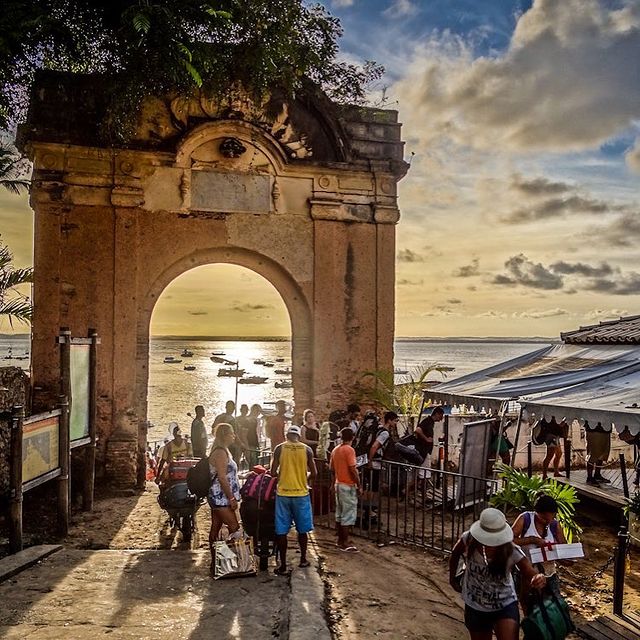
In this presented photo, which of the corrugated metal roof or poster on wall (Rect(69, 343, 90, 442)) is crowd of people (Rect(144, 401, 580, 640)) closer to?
poster on wall (Rect(69, 343, 90, 442))

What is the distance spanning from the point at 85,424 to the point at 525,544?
22.7 ft

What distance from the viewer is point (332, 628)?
18.6 feet

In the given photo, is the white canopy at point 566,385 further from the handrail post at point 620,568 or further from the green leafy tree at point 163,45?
the green leafy tree at point 163,45

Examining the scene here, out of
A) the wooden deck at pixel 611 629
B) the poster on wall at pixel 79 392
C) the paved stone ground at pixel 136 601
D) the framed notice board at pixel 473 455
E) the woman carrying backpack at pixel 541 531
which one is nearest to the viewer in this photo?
the paved stone ground at pixel 136 601

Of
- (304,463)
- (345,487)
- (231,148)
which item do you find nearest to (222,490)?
(304,463)

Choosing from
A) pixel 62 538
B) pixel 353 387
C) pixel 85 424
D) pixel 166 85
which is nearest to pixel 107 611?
pixel 62 538

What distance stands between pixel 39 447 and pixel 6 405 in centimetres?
123

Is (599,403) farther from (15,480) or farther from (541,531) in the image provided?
(15,480)

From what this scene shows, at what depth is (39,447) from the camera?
8.06 metres

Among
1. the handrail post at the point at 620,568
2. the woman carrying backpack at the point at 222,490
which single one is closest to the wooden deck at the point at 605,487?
the handrail post at the point at 620,568

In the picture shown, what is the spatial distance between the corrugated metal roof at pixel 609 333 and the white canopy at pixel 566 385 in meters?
0.15

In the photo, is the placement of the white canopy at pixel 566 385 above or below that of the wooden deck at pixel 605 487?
above

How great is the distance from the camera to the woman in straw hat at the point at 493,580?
15.7ft

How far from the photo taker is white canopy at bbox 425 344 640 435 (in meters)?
8.66
